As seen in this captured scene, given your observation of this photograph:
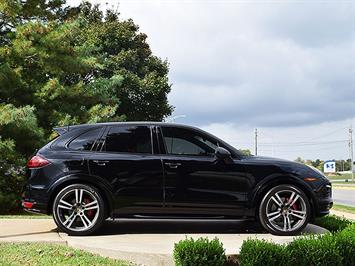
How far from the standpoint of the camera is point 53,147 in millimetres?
7734

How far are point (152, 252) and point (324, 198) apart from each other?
2.88 m

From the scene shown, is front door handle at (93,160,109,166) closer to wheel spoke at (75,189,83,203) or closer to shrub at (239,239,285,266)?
wheel spoke at (75,189,83,203)

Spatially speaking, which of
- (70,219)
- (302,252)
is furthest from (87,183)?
(302,252)

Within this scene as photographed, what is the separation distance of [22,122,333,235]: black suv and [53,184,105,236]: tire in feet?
0.05

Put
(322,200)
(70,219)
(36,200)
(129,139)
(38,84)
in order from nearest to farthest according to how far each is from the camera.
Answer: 1. (70,219)
2. (36,200)
3. (322,200)
4. (129,139)
5. (38,84)

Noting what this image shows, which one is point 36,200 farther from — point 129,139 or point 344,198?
point 344,198

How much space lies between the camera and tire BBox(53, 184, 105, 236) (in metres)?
7.38

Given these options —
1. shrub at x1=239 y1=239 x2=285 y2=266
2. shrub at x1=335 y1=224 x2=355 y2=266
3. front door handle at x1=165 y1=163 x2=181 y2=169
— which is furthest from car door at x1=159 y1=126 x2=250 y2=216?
shrub at x1=335 y1=224 x2=355 y2=266

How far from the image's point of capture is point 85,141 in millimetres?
7773

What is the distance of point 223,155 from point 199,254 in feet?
6.55

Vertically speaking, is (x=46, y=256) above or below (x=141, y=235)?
below

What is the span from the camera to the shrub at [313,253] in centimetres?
610

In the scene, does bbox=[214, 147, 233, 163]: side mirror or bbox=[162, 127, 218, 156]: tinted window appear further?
bbox=[162, 127, 218, 156]: tinted window

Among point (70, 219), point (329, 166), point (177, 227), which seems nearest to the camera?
point (70, 219)
